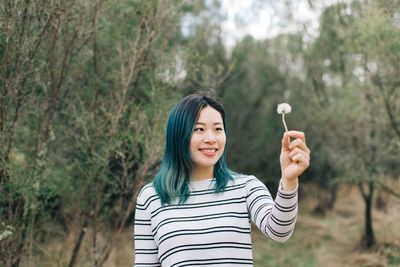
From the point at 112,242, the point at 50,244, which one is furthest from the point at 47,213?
the point at 112,242

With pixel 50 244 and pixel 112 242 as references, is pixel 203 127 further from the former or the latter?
pixel 50 244

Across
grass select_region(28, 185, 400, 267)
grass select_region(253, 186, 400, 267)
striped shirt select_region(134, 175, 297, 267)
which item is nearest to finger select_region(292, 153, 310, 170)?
striped shirt select_region(134, 175, 297, 267)

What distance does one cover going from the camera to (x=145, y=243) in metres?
1.83

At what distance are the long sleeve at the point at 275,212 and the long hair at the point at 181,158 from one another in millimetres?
179

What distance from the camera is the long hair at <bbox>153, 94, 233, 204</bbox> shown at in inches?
72.6

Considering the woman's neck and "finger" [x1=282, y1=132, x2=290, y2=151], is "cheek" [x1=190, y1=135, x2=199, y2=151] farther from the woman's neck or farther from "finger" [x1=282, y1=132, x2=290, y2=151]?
"finger" [x1=282, y1=132, x2=290, y2=151]

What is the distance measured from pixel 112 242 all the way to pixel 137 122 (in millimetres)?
1317

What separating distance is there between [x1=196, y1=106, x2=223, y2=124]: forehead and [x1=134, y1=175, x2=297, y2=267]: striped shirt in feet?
0.97

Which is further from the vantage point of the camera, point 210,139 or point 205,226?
point 210,139

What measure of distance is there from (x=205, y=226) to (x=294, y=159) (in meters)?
0.54

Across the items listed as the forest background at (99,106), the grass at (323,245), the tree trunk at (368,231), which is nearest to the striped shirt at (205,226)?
the forest background at (99,106)

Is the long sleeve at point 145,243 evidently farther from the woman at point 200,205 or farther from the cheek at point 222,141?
the cheek at point 222,141

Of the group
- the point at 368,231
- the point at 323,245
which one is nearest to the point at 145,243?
the point at 368,231

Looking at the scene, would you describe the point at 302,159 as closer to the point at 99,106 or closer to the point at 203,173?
the point at 203,173
